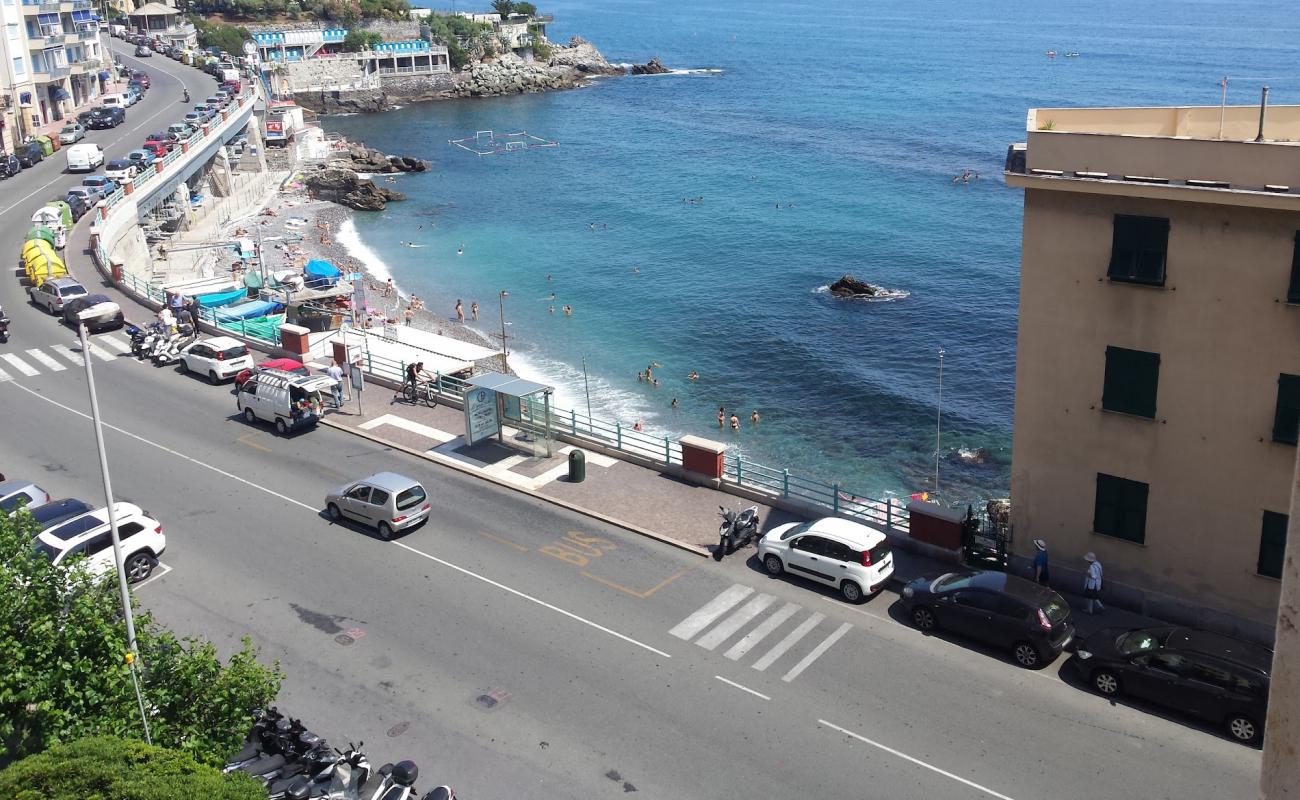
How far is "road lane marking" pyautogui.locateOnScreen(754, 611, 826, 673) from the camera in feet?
74.7

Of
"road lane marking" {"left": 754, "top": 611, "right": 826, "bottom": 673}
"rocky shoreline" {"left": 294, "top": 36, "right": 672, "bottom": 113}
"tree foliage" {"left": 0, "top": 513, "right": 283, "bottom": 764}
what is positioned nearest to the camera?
"tree foliage" {"left": 0, "top": 513, "right": 283, "bottom": 764}

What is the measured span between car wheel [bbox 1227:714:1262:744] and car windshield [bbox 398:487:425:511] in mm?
18638

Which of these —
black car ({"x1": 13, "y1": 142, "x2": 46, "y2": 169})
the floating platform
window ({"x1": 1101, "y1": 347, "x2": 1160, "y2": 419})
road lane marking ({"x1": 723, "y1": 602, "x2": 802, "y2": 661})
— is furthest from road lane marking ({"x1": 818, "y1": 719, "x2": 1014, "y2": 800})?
the floating platform

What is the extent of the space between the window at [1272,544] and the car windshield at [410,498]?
19.3m

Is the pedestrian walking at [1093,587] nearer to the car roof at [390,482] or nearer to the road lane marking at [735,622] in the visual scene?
the road lane marking at [735,622]

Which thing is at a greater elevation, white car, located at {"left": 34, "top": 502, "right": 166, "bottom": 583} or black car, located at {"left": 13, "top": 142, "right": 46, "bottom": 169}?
black car, located at {"left": 13, "top": 142, "right": 46, "bottom": 169}

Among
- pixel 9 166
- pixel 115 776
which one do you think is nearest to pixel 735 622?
pixel 115 776

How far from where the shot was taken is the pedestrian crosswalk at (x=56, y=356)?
41.3 metres

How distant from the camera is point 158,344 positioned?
42.2 m

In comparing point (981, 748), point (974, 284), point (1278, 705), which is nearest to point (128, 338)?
point (981, 748)

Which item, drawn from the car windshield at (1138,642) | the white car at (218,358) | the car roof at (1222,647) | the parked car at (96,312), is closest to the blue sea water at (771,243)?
the white car at (218,358)

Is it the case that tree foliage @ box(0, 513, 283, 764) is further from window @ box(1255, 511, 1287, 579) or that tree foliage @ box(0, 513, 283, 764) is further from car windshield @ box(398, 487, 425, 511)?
window @ box(1255, 511, 1287, 579)

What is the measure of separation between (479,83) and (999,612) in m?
155

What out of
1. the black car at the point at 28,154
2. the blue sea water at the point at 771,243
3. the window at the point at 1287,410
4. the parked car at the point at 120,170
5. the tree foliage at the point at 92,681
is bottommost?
the blue sea water at the point at 771,243
